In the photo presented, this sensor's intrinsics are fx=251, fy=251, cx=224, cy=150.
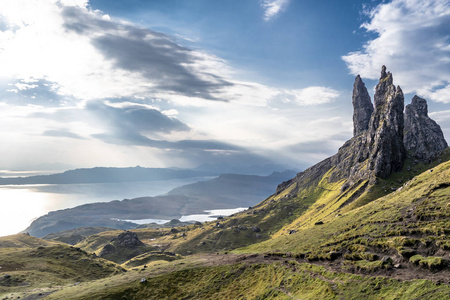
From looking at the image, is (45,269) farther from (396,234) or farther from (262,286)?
(396,234)

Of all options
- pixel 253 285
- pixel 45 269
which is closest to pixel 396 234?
pixel 253 285

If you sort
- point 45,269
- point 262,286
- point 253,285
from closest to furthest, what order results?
point 262,286 < point 253,285 < point 45,269

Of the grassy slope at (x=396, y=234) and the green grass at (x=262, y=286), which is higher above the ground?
the grassy slope at (x=396, y=234)

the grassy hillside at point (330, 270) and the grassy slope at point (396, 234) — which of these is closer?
the grassy hillside at point (330, 270)

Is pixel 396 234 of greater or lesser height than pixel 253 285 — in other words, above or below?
above

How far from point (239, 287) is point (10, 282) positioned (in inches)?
3440

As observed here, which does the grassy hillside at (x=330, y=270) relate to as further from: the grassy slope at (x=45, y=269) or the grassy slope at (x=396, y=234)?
the grassy slope at (x=45, y=269)

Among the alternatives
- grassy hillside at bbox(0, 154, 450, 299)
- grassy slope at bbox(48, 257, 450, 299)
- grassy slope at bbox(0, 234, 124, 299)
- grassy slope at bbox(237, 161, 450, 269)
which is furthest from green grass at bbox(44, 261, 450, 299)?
grassy slope at bbox(0, 234, 124, 299)

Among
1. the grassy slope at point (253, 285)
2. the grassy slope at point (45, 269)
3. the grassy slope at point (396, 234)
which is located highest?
the grassy slope at point (396, 234)

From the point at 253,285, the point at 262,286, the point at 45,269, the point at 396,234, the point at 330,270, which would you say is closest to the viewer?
the point at 330,270

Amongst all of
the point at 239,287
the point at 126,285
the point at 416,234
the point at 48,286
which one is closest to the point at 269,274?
the point at 239,287

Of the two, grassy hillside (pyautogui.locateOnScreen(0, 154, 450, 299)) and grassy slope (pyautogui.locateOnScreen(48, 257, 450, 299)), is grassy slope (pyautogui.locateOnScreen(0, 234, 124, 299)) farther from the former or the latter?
grassy slope (pyautogui.locateOnScreen(48, 257, 450, 299))

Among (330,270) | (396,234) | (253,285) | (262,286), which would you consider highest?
(396,234)

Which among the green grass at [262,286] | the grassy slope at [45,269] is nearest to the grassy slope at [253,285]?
the green grass at [262,286]
